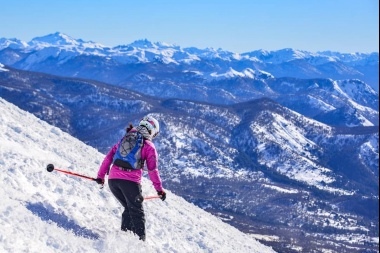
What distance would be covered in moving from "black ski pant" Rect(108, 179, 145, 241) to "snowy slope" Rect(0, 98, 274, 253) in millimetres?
516

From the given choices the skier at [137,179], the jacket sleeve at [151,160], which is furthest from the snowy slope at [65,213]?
the jacket sleeve at [151,160]

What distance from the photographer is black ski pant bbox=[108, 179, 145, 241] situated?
16.1 metres

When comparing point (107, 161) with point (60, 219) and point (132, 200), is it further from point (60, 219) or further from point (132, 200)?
point (60, 219)

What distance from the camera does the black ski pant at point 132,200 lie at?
52.7 feet

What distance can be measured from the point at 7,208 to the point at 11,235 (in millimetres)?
2112

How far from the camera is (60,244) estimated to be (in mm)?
13820

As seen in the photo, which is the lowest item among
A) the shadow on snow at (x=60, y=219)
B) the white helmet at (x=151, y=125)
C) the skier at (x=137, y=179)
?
the shadow on snow at (x=60, y=219)

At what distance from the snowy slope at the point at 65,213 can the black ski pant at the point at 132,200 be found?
516 millimetres

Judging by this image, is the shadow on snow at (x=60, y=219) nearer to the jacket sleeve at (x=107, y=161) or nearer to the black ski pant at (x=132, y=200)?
the black ski pant at (x=132, y=200)

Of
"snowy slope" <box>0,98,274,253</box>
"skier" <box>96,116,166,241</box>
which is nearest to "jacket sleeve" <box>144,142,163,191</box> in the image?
"skier" <box>96,116,166,241</box>

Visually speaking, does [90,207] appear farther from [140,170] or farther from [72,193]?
[140,170]

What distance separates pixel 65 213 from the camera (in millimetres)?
17281

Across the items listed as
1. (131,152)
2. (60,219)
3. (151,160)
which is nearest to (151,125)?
(131,152)

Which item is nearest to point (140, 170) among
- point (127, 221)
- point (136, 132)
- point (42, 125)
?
point (136, 132)
